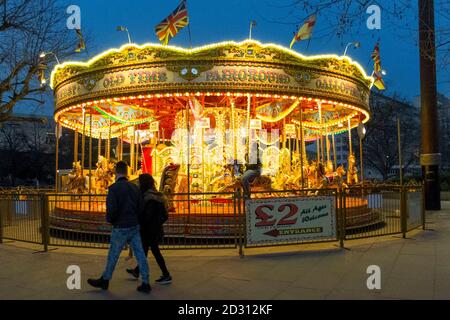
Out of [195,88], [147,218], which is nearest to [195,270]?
[147,218]

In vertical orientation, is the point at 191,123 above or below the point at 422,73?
below

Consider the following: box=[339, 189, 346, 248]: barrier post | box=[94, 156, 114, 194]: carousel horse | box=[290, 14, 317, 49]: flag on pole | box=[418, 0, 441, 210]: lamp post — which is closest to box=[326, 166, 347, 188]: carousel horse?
box=[290, 14, 317, 49]: flag on pole

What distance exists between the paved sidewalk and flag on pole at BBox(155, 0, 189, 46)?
20.3 feet

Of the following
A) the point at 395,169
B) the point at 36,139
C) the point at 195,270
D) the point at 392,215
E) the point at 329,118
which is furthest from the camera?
the point at 395,169

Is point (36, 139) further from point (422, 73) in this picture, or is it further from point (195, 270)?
point (195, 270)

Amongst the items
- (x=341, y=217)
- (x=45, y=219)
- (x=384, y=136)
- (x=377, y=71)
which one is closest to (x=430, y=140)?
(x=377, y=71)

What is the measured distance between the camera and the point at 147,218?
584 cm

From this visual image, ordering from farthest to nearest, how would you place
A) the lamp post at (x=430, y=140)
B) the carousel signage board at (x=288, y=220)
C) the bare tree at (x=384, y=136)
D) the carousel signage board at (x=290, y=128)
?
the bare tree at (x=384, y=136)
the carousel signage board at (x=290, y=128)
the lamp post at (x=430, y=140)
the carousel signage board at (x=288, y=220)

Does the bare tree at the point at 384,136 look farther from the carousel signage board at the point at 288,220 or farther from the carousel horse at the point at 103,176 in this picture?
the carousel signage board at the point at 288,220

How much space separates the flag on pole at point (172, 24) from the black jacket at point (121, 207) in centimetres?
674

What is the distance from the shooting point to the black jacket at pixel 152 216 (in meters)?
5.84

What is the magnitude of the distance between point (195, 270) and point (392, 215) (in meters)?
Result: 6.19

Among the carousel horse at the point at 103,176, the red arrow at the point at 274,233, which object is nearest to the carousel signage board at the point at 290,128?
the carousel horse at the point at 103,176

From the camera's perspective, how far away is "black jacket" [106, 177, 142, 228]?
5484mm
